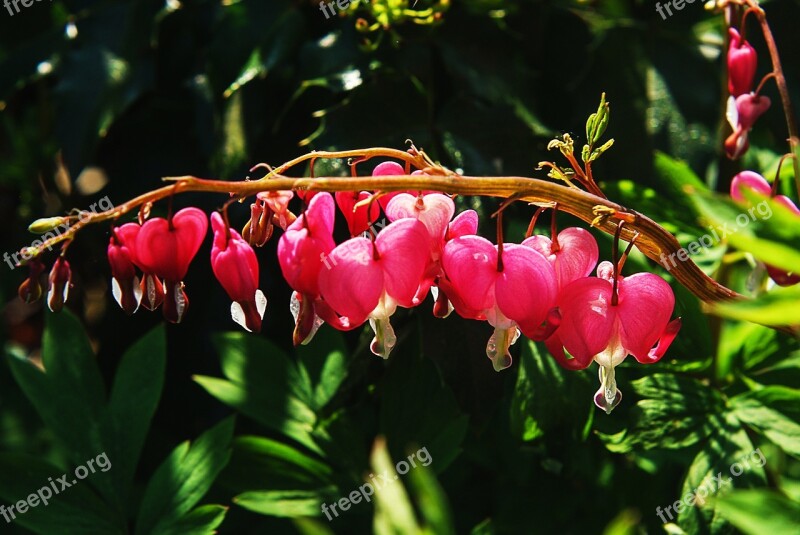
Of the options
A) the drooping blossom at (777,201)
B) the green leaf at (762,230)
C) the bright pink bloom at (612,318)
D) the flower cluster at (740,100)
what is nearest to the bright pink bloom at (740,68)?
the flower cluster at (740,100)

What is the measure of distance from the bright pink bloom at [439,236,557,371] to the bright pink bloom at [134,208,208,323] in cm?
25

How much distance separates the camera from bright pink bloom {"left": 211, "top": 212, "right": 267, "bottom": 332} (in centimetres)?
79

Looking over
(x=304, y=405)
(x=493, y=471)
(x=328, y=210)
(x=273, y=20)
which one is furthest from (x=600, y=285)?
(x=273, y=20)

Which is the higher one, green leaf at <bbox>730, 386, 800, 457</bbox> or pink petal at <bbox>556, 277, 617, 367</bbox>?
pink petal at <bbox>556, 277, 617, 367</bbox>

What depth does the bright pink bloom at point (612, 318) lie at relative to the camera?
81cm

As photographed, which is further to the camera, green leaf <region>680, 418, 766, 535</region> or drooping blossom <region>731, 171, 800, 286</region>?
green leaf <region>680, 418, 766, 535</region>

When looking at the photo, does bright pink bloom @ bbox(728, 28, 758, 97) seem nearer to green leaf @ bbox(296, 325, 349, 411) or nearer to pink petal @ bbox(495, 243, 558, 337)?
pink petal @ bbox(495, 243, 558, 337)

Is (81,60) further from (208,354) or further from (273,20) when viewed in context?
(208,354)

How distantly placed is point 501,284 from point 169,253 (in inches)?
12.2

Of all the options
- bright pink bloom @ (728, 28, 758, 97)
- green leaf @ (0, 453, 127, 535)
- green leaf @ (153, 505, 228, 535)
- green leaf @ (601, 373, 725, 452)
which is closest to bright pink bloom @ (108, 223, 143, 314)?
green leaf @ (153, 505, 228, 535)

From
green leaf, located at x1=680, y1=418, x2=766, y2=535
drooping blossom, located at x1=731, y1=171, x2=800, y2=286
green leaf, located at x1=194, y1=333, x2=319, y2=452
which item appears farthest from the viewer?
green leaf, located at x1=194, y1=333, x2=319, y2=452

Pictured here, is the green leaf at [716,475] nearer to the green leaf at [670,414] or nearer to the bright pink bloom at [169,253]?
the green leaf at [670,414]

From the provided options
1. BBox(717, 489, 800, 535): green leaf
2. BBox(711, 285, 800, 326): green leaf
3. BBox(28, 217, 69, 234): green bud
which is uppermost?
BBox(28, 217, 69, 234): green bud

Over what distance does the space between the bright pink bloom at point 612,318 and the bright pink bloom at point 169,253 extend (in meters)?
0.36
